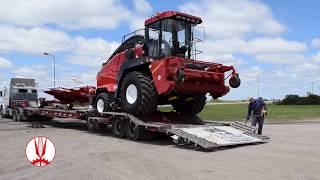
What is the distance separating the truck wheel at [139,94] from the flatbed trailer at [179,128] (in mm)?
341

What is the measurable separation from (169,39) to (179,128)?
12.0 feet

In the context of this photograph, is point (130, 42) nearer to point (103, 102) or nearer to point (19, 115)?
point (103, 102)

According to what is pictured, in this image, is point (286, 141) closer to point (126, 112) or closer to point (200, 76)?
point (200, 76)

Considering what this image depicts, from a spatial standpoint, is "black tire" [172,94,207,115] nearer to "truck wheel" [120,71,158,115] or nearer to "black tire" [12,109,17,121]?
"truck wheel" [120,71,158,115]

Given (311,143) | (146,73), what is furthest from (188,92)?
(311,143)

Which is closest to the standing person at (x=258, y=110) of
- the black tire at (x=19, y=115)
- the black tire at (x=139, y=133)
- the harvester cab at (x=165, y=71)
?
the harvester cab at (x=165, y=71)

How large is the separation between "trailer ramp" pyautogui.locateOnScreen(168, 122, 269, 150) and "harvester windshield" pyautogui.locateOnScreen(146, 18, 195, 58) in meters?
2.99

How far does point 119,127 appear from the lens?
17828 millimetres

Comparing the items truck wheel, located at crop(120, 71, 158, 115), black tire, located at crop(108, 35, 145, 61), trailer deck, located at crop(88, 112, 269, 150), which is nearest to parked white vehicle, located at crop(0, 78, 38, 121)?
black tire, located at crop(108, 35, 145, 61)

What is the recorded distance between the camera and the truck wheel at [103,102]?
1902 centimetres

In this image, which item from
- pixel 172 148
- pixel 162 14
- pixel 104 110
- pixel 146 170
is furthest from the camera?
pixel 104 110

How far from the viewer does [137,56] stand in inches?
685

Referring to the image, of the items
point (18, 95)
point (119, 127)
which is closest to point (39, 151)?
point (119, 127)

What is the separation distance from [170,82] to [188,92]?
3.74 feet
